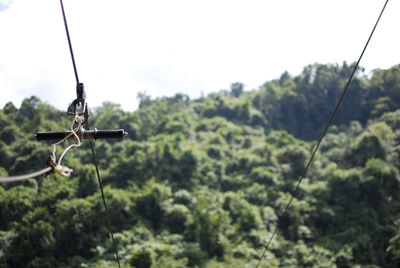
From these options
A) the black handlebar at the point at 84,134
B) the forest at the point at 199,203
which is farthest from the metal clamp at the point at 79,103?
the forest at the point at 199,203

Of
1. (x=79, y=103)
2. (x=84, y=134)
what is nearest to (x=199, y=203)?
(x=79, y=103)

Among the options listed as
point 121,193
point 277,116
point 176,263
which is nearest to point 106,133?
point 176,263

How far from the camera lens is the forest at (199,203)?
14.4 m

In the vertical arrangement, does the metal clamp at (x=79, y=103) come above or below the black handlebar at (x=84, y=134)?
above

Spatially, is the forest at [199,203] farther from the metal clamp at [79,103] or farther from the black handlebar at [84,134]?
the black handlebar at [84,134]

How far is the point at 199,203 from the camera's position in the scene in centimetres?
1758

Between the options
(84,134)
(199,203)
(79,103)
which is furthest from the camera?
(199,203)

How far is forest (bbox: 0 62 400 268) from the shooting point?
14.4 m

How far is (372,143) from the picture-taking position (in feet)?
68.0

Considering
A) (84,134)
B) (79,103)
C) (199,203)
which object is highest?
(79,103)

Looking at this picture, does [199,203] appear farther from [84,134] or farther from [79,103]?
[84,134]

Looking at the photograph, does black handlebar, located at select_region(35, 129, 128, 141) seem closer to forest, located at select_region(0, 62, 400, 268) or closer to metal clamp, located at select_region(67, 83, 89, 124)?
metal clamp, located at select_region(67, 83, 89, 124)

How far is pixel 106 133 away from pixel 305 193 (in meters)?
19.6

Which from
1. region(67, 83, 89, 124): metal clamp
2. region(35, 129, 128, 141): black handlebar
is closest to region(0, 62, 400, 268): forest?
region(67, 83, 89, 124): metal clamp
